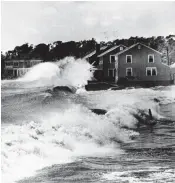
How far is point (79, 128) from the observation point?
7.38 metres

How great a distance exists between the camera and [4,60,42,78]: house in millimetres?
6793

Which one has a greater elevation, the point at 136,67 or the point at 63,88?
the point at 136,67

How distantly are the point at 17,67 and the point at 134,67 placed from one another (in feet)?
7.33

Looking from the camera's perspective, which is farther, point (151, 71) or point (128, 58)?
point (128, 58)

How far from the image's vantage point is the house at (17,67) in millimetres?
6793

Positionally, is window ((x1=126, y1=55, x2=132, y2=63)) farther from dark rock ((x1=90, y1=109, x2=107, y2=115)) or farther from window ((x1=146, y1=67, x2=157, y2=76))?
dark rock ((x1=90, y1=109, x2=107, y2=115))

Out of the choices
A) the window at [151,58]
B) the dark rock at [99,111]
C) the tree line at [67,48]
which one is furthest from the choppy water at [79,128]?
the window at [151,58]

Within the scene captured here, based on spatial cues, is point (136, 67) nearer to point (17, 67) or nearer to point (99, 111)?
point (99, 111)

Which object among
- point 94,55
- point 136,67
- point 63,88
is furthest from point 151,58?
point 63,88

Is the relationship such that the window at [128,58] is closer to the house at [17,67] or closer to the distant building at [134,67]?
the distant building at [134,67]

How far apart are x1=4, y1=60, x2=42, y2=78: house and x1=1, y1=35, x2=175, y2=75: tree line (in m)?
0.08

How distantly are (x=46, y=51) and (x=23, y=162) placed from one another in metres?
2.15

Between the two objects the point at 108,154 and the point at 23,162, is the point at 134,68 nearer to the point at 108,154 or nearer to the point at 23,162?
the point at 108,154

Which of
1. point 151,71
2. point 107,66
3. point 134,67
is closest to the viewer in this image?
point 151,71
